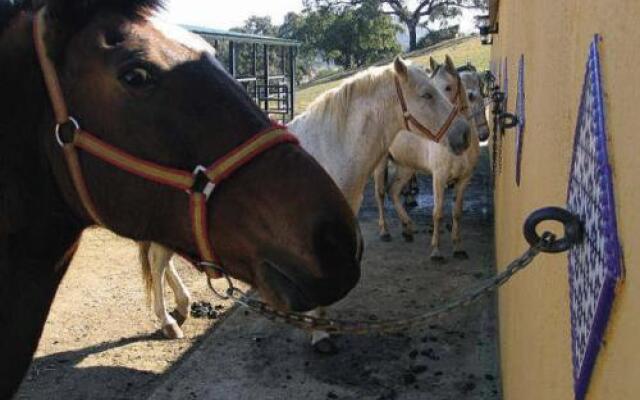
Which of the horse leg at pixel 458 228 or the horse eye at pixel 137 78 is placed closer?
the horse eye at pixel 137 78

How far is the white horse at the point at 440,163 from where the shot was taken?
20.9 ft

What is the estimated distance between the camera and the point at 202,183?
1.39 m

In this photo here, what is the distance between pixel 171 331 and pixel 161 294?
28 cm

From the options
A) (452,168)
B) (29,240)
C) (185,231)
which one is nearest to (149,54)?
(185,231)

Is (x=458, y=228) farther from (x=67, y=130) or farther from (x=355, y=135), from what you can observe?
(x=67, y=130)

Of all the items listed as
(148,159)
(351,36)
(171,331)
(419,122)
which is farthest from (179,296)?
(351,36)

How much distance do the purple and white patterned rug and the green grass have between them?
18.6 meters

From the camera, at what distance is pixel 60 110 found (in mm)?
1479

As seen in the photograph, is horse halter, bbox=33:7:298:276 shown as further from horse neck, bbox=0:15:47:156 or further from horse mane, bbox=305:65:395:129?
horse mane, bbox=305:65:395:129

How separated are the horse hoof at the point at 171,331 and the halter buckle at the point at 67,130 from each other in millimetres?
3239

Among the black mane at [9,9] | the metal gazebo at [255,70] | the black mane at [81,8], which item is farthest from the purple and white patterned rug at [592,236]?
the metal gazebo at [255,70]

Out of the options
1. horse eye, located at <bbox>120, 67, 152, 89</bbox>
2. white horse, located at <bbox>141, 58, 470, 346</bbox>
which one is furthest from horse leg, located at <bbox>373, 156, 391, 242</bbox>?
horse eye, located at <bbox>120, 67, 152, 89</bbox>

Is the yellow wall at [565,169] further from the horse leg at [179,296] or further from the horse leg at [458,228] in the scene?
the horse leg at [458,228]

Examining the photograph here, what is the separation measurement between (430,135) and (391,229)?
10.5ft
